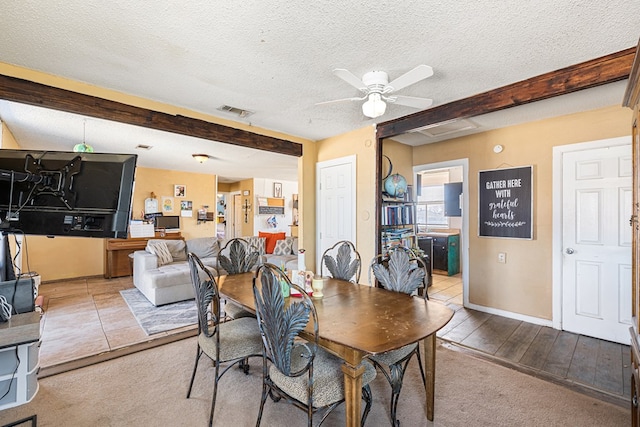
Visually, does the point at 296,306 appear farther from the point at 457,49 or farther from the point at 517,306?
the point at 517,306

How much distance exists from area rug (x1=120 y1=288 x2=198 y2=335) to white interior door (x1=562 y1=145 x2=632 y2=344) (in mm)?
4276

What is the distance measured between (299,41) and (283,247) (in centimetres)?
422

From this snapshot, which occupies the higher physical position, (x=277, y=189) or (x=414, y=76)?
(x=414, y=76)

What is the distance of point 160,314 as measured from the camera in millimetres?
3727

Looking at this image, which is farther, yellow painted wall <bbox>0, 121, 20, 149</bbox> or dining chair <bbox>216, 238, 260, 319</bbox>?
yellow painted wall <bbox>0, 121, 20, 149</bbox>

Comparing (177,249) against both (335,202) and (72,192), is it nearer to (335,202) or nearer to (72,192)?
(335,202)

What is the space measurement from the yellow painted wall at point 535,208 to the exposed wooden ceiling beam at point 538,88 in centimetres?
122

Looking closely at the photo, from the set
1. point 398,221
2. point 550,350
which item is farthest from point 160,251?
point 550,350

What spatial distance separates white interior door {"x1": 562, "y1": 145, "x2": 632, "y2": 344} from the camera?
291cm

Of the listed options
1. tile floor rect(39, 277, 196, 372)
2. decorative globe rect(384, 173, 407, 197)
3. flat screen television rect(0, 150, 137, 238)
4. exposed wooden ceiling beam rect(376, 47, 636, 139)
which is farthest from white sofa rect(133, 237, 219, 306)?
exposed wooden ceiling beam rect(376, 47, 636, 139)

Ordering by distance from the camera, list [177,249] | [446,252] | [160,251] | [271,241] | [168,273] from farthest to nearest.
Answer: [271,241], [446,252], [177,249], [160,251], [168,273]

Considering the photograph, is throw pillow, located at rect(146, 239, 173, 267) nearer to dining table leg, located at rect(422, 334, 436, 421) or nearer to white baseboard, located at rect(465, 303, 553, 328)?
dining table leg, located at rect(422, 334, 436, 421)

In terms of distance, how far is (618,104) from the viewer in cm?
293

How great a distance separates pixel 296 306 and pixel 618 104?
147 inches
